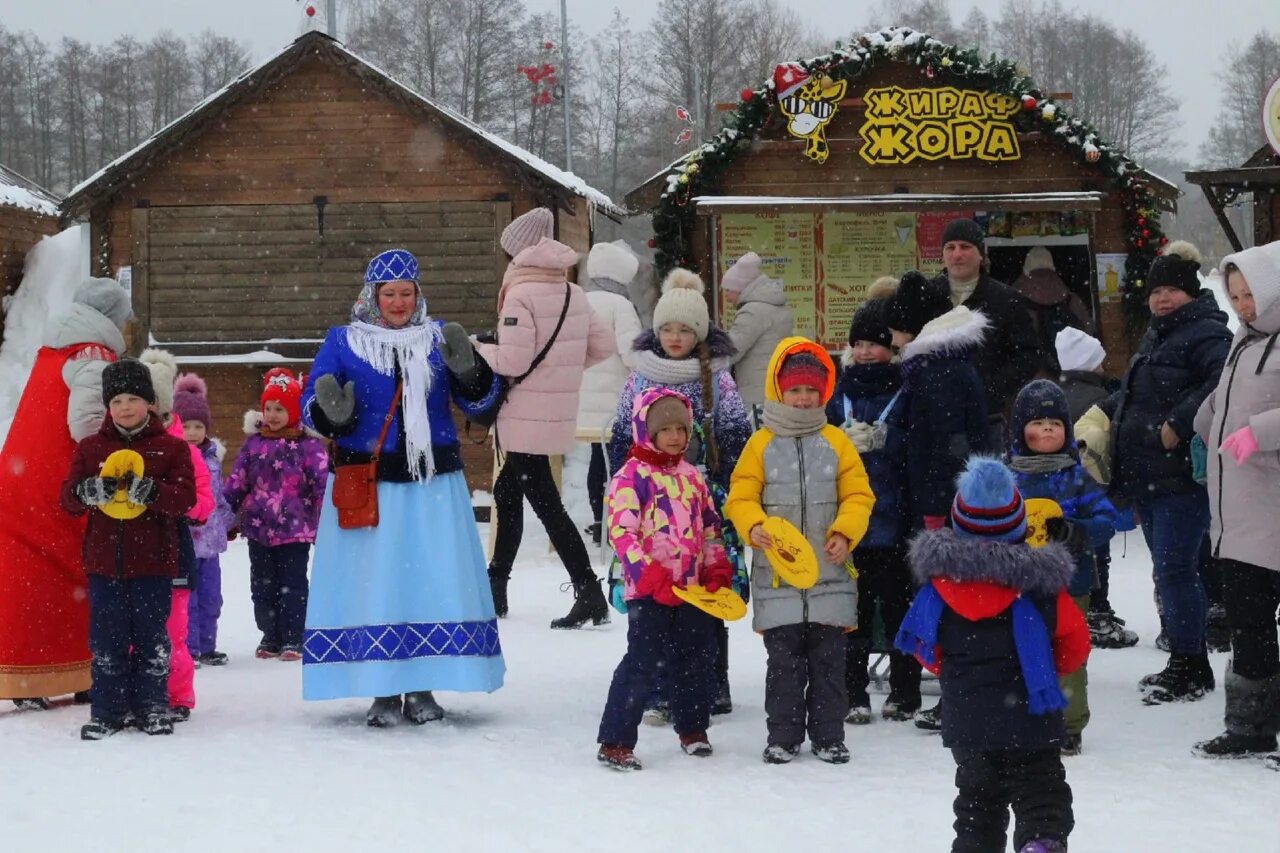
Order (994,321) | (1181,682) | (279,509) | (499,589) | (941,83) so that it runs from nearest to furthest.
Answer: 1. (1181,682)
2. (994,321)
3. (279,509)
4. (499,589)
5. (941,83)

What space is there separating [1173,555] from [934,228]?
849 centimetres

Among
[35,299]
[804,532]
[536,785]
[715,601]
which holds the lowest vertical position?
[536,785]

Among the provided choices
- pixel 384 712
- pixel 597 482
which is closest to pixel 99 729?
pixel 384 712

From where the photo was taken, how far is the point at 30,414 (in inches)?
264

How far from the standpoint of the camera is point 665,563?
5.63 meters

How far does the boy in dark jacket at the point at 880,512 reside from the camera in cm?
620

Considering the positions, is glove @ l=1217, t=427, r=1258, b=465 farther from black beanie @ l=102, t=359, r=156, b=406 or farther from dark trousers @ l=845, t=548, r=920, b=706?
black beanie @ l=102, t=359, r=156, b=406

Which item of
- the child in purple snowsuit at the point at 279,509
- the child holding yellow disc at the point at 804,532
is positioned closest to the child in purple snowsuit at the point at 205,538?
the child in purple snowsuit at the point at 279,509

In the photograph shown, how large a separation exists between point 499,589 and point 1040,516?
4.26 metres

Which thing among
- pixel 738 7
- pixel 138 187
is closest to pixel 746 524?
pixel 138 187

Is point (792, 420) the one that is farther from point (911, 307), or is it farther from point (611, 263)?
point (611, 263)

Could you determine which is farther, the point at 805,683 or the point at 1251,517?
the point at 805,683

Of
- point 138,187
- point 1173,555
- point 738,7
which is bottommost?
point 1173,555

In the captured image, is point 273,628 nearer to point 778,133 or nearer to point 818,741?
point 818,741
